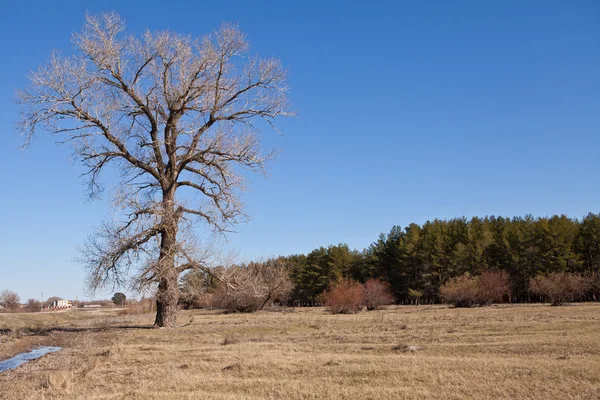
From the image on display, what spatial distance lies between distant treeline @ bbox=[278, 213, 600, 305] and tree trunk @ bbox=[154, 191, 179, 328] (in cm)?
4153

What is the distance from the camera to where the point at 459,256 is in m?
63.4

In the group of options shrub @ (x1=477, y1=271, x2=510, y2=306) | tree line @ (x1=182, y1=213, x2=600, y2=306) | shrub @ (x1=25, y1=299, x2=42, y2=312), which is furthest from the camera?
shrub @ (x1=25, y1=299, x2=42, y2=312)

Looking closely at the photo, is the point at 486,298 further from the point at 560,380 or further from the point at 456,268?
the point at 560,380

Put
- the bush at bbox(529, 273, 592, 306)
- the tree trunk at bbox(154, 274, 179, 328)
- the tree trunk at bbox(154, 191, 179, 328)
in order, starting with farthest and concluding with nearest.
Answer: the bush at bbox(529, 273, 592, 306) → the tree trunk at bbox(154, 274, 179, 328) → the tree trunk at bbox(154, 191, 179, 328)

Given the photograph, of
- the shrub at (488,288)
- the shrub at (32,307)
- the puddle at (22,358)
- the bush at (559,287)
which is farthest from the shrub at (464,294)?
the shrub at (32,307)

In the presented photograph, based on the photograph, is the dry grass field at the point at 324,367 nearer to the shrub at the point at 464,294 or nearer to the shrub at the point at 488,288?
the shrub at the point at 464,294

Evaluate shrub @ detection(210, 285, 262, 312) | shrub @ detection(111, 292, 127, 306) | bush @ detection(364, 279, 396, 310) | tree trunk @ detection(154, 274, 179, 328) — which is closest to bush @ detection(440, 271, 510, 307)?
bush @ detection(364, 279, 396, 310)

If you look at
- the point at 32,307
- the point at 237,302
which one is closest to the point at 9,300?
the point at 32,307

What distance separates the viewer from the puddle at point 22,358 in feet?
46.2

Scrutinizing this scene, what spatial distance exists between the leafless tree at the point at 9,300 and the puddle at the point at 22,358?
72.6 metres

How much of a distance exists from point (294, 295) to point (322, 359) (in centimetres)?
6994

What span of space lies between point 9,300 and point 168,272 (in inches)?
3016

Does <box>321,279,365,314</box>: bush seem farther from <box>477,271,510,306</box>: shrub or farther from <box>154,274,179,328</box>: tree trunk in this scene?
<box>154,274,179,328</box>: tree trunk

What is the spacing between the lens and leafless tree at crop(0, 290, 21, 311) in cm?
8309
